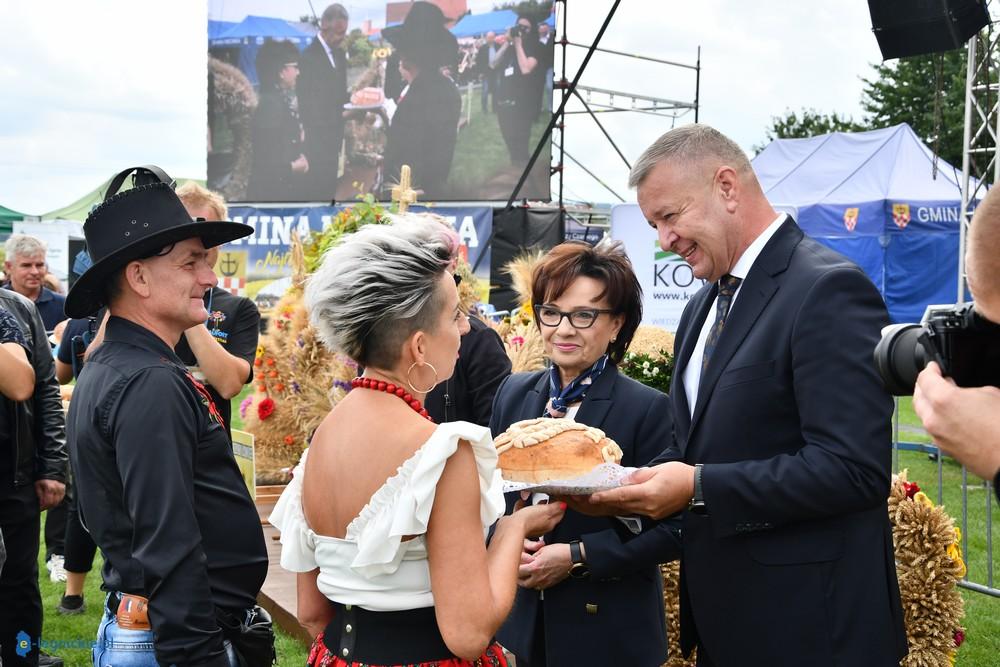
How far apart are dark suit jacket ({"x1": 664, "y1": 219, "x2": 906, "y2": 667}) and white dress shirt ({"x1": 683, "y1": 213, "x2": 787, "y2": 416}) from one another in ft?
0.22

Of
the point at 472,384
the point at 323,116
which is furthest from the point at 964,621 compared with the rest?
the point at 323,116

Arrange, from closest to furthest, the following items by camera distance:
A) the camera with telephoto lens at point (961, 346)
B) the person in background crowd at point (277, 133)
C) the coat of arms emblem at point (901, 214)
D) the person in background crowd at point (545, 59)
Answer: the camera with telephoto lens at point (961, 346) < the person in background crowd at point (545, 59) < the person in background crowd at point (277, 133) < the coat of arms emblem at point (901, 214)

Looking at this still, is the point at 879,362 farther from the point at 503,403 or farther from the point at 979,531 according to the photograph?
the point at 979,531

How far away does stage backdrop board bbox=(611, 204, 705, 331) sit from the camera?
9906 mm

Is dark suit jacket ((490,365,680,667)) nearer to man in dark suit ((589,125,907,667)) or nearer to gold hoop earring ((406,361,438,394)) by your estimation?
man in dark suit ((589,125,907,667))

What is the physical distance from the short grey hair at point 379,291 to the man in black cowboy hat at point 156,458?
0.56 meters

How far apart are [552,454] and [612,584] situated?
67 cm

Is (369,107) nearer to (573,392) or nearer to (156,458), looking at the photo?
(573,392)

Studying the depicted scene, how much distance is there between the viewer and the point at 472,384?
4449 mm

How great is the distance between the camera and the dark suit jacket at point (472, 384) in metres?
4.43

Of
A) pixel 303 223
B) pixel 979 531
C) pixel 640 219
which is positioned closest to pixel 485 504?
pixel 979 531

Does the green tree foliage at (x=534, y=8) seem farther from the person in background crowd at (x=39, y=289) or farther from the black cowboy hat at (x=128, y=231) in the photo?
the black cowboy hat at (x=128, y=231)

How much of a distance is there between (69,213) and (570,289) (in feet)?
110

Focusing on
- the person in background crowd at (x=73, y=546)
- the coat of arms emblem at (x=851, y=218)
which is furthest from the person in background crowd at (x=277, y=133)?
the person in background crowd at (x=73, y=546)
